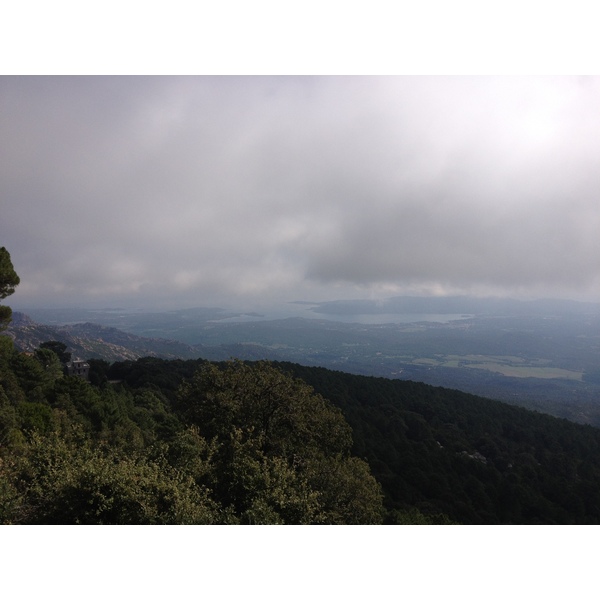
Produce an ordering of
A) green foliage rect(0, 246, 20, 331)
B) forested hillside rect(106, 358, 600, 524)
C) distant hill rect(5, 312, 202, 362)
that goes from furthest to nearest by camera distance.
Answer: distant hill rect(5, 312, 202, 362) < forested hillside rect(106, 358, 600, 524) < green foliage rect(0, 246, 20, 331)

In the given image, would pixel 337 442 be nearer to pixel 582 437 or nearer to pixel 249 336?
pixel 582 437

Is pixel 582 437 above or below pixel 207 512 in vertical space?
below

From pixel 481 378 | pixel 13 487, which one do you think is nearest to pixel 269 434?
pixel 13 487

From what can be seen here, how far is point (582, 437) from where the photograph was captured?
118 feet

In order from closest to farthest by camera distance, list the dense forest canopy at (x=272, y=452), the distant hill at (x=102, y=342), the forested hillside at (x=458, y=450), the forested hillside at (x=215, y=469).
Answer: the forested hillside at (x=215, y=469) → the dense forest canopy at (x=272, y=452) → the forested hillside at (x=458, y=450) → the distant hill at (x=102, y=342)

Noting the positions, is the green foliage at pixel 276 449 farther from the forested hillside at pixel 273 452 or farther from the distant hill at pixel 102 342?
the distant hill at pixel 102 342

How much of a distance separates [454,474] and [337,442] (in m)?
20.5

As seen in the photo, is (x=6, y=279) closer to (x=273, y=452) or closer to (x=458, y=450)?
(x=273, y=452)

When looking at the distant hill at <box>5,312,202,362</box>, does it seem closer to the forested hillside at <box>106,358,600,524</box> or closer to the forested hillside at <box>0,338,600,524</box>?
the forested hillside at <box>106,358,600,524</box>

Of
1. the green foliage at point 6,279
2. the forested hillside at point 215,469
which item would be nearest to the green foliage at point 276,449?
the forested hillside at point 215,469

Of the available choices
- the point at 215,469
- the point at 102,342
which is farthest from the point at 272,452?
the point at 102,342

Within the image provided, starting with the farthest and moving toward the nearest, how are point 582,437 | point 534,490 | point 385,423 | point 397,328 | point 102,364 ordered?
point 397,328 < point 102,364 < point 582,437 < point 385,423 < point 534,490

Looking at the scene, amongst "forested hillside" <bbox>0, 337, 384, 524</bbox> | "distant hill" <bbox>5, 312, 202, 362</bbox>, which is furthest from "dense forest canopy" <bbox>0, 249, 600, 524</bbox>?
"distant hill" <bbox>5, 312, 202, 362</bbox>

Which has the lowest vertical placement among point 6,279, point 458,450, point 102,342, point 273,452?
point 458,450
